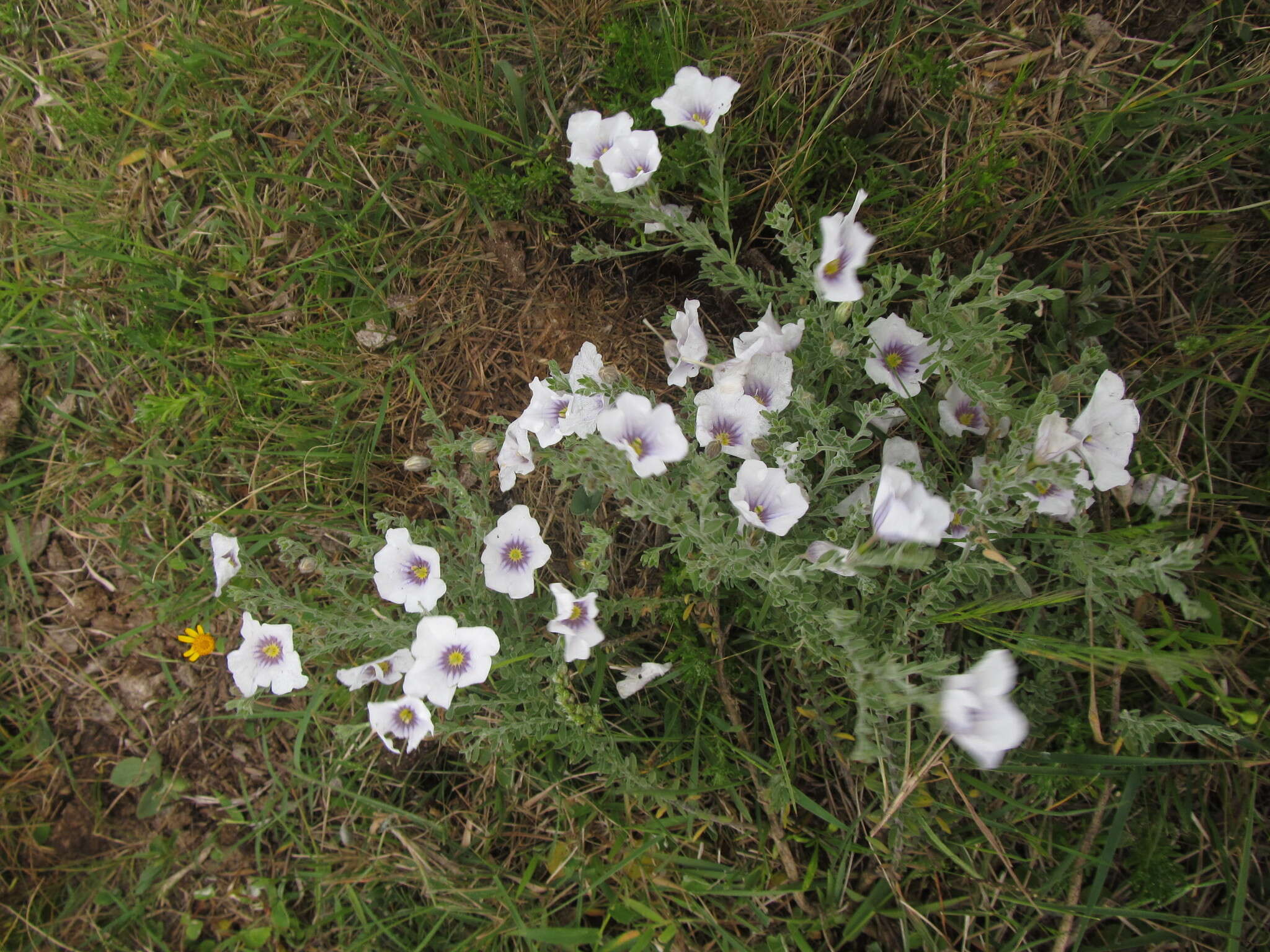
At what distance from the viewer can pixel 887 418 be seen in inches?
90.9

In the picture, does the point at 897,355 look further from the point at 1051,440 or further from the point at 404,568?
the point at 404,568

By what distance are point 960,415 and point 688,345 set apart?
89 centimetres

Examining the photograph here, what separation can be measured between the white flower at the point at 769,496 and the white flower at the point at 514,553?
0.68m

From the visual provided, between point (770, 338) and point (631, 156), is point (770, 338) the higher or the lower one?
the lower one

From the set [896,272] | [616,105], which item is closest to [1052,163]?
[896,272]

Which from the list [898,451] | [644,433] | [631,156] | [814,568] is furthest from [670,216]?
[814,568]

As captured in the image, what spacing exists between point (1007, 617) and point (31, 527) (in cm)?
415

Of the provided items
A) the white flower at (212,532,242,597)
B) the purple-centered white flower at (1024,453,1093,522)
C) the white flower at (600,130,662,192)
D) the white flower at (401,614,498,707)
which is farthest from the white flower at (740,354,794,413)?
the white flower at (212,532,242,597)

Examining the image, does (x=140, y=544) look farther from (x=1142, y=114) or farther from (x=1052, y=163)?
(x=1142, y=114)

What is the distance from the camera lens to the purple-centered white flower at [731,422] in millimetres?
2188

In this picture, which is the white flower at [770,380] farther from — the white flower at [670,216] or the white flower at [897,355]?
the white flower at [670,216]

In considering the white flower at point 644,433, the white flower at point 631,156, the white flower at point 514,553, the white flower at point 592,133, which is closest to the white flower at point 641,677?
the white flower at point 514,553

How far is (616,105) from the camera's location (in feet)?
9.21

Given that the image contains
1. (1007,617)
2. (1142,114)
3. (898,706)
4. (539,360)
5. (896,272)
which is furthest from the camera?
(539,360)
